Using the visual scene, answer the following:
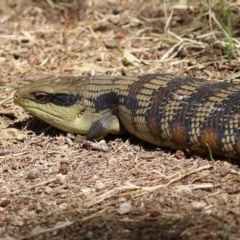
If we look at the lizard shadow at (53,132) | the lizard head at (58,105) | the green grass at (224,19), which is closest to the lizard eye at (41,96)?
the lizard head at (58,105)

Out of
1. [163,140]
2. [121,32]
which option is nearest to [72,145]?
[163,140]

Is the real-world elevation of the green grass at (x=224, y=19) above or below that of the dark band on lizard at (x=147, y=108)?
above

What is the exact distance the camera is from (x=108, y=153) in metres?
5.66

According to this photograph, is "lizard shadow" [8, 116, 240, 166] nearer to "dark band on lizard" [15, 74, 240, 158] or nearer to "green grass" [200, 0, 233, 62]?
"dark band on lizard" [15, 74, 240, 158]

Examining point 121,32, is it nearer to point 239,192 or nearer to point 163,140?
point 163,140

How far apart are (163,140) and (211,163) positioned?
544 millimetres

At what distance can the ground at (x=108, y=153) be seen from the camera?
4473 mm

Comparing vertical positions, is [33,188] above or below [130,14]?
below

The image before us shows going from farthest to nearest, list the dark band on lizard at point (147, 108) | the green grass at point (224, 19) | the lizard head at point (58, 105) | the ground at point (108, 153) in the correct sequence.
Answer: the green grass at point (224, 19)
the lizard head at point (58, 105)
the dark band on lizard at point (147, 108)
the ground at point (108, 153)

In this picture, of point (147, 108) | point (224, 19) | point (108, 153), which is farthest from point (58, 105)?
point (224, 19)

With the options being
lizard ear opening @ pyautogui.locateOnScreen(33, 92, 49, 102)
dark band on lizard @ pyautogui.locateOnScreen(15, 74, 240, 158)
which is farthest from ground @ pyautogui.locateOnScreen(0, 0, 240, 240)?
lizard ear opening @ pyautogui.locateOnScreen(33, 92, 49, 102)

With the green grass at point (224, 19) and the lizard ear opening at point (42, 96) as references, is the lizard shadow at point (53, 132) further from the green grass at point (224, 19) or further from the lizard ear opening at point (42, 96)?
the green grass at point (224, 19)

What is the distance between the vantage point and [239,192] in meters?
4.67

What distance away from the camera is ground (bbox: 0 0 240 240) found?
4473mm
